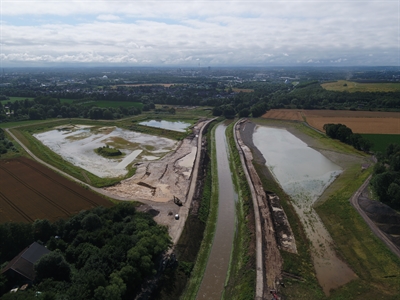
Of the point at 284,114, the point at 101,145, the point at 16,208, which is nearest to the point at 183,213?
the point at 16,208

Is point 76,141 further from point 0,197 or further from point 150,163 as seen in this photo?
point 0,197

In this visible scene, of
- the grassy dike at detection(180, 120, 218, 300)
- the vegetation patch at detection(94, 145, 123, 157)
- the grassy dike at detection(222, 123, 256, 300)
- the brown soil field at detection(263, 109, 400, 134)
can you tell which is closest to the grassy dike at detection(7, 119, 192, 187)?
the vegetation patch at detection(94, 145, 123, 157)

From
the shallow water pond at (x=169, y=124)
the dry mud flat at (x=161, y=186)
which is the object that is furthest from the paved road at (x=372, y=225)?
the shallow water pond at (x=169, y=124)

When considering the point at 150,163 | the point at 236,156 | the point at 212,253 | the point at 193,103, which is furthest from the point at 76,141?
the point at 193,103

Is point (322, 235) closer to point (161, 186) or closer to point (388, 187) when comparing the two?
point (388, 187)

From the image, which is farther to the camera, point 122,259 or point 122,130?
point 122,130

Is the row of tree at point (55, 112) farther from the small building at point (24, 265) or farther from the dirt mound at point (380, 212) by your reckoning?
the dirt mound at point (380, 212)
